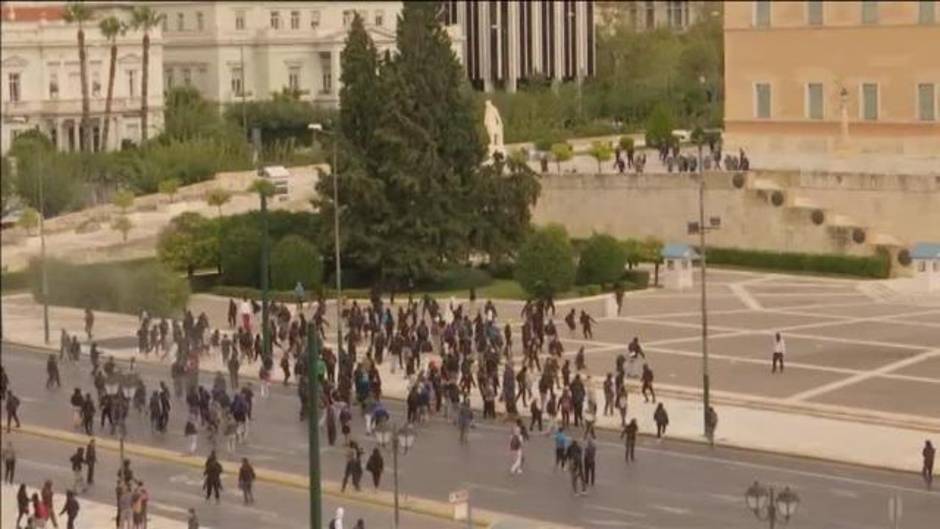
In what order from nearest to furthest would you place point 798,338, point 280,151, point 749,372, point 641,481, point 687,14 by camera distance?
point 641,481
point 749,372
point 798,338
point 280,151
point 687,14

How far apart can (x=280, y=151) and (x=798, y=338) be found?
30.0m

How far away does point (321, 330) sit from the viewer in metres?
47.4

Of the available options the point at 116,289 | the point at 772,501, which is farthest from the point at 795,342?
the point at 772,501

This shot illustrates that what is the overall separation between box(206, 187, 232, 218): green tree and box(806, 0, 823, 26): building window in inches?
672

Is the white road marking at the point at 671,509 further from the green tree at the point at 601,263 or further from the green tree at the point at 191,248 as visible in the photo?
the green tree at the point at 191,248

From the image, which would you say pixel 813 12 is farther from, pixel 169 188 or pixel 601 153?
pixel 169 188

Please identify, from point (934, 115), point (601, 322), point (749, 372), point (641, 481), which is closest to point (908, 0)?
point (934, 115)

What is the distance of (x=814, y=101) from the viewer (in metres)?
56.7

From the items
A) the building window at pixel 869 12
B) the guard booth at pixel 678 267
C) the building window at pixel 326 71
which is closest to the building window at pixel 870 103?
the building window at pixel 869 12

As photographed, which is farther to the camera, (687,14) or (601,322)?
(687,14)

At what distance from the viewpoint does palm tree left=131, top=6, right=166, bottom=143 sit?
72.9 metres

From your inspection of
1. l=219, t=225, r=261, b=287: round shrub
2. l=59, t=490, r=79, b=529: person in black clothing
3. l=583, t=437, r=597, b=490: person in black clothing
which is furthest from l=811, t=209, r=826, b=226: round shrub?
l=59, t=490, r=79, b=529: person in black clothing

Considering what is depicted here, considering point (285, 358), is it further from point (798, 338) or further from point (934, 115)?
point (934, 115)

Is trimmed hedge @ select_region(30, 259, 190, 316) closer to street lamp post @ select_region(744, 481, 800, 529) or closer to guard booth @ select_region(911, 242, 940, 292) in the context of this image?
guard booth @ select_region(911, 242, 940, 292)
